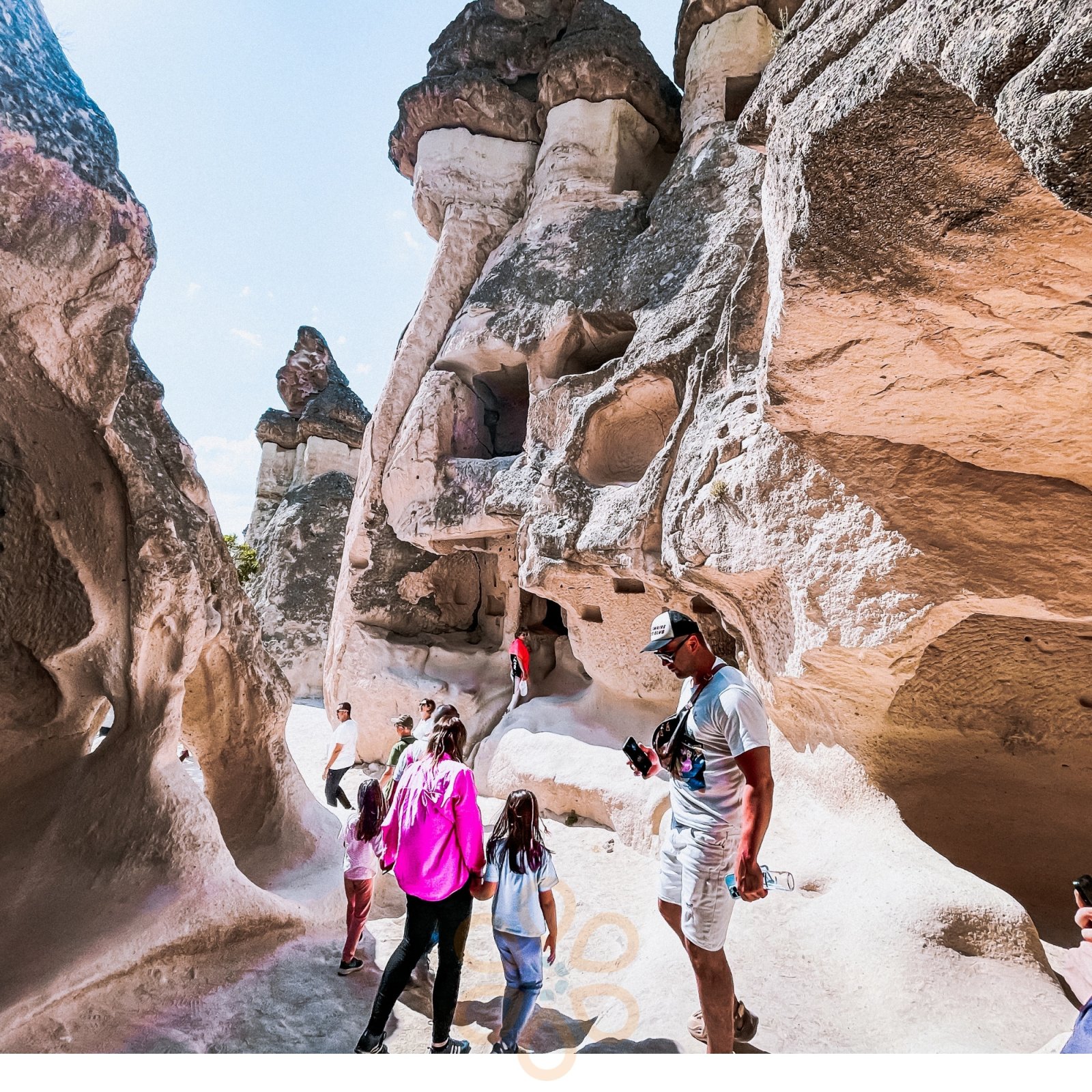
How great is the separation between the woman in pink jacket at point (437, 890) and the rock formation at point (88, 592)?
1.08 meters

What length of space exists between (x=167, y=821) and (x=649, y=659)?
149 inches

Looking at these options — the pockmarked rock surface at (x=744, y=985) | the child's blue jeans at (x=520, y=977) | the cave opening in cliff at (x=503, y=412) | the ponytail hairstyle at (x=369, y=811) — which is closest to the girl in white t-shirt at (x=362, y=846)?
the ponytail hairstyle at (x=369, y=811)

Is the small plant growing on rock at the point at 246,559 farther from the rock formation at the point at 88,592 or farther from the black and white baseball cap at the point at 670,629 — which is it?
the black and white baseball cap at the point at 670,629

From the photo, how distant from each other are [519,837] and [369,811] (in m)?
0.74

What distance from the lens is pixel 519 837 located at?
2.15 m

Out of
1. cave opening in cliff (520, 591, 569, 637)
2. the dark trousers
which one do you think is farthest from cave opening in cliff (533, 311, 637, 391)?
the dark trousers

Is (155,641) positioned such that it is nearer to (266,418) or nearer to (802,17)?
(802,17)

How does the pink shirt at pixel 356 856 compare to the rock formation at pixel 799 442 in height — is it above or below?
below

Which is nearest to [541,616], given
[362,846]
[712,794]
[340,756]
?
[340,756]

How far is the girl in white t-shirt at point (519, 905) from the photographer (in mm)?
2061

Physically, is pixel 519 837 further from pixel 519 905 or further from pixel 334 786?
pixel 334 786

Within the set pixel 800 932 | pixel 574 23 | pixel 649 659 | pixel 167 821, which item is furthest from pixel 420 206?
pixel 800 932

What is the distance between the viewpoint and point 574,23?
8.62m

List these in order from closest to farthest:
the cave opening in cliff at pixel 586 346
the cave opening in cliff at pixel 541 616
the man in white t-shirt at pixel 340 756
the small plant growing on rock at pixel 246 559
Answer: the man in white t-shirt at pixel 340 756
the cave opening in cliff at pixel 586 346
the cave opening in cliff at pixel 541 616
the small plant growing on rock at pixel 246 559
